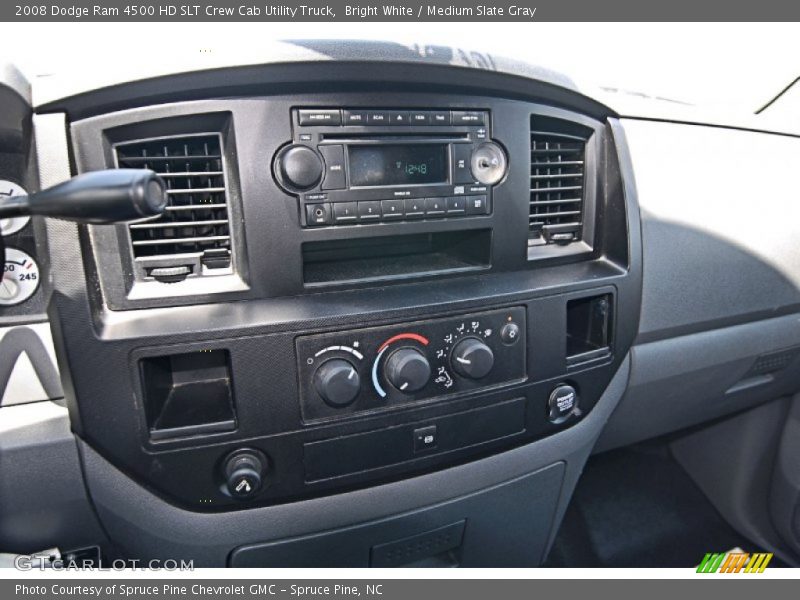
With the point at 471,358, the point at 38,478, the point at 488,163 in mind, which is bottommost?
the point at 38,478

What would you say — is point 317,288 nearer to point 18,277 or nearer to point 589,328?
point 18,277

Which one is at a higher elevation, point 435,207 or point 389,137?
point 389,137

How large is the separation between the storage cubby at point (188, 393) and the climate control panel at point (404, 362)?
5.7 inches

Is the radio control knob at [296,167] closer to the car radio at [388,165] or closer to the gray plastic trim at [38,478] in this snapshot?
the car radio at [388,165]

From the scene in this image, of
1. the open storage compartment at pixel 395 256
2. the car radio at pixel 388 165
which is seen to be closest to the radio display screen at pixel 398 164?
the car radio at pixel 388 165

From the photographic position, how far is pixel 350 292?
40.1 inches

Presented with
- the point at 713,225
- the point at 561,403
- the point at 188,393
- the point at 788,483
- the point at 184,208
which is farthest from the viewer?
the point at 788,483

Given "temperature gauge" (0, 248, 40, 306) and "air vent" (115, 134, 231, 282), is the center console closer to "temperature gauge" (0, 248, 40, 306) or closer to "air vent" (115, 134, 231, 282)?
"air vent" (115, 134, 231, 282)

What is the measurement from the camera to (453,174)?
1.04m

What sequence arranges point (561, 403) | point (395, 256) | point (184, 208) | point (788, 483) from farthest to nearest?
point (788, 483)
point (561, 403)
point (395, 256)
point (184, 208)

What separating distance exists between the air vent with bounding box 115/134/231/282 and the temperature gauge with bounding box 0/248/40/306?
19 cm

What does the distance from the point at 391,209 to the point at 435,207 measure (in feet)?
0.29

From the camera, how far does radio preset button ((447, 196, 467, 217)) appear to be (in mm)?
1045

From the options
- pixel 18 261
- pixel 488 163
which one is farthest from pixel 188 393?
pixel 488 163
